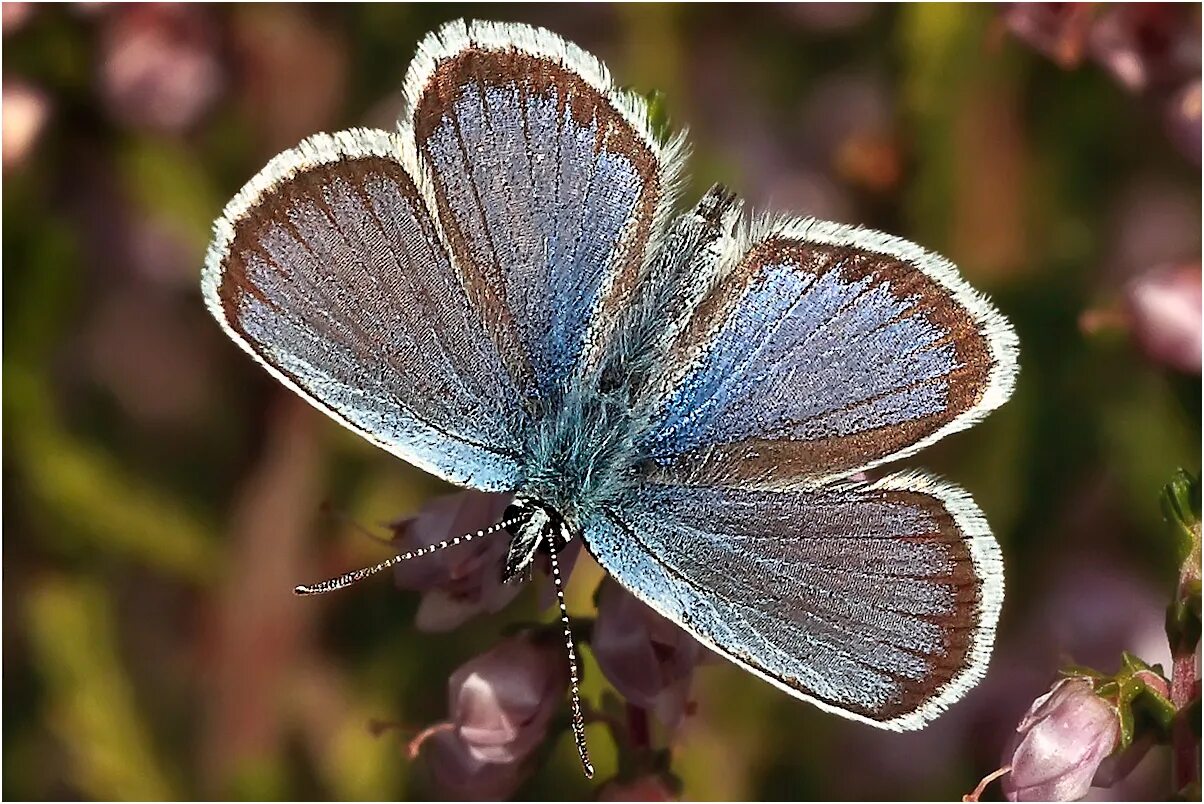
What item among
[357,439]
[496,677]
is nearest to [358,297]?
[496,677]

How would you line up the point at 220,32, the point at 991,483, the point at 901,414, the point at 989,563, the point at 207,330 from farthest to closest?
the point at 207,330 < the point at 220,32 < the point at 991,483 < the point at 901,414 < the point at 989,563

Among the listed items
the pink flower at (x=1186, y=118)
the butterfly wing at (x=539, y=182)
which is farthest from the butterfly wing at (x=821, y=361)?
the pink flower at (x=1186, y=118)

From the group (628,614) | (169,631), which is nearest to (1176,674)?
(628,614)

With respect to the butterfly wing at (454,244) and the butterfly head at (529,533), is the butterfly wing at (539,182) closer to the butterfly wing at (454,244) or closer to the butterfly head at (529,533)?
the butterfly wing at (454,244)

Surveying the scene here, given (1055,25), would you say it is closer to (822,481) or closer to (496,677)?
(822,481)

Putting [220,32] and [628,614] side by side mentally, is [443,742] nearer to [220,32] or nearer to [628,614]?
[628,614]

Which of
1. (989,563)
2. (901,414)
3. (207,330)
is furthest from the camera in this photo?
(207,330)
